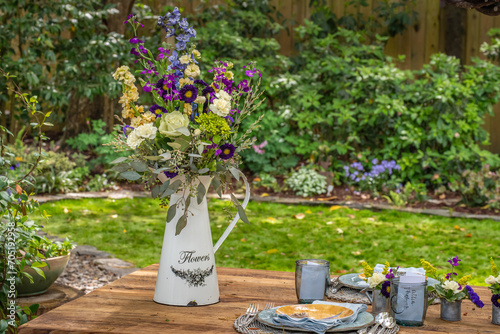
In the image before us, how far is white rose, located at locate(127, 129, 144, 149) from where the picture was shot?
4.73 feet

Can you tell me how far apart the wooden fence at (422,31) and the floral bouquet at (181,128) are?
18.6 feet

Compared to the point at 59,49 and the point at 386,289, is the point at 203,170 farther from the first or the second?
the point at 59,49

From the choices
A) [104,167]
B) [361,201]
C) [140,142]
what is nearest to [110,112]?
[104,167]

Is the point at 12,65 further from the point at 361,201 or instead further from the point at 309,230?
the point at 361,201

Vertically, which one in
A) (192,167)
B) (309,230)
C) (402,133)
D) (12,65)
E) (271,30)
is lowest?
(309,230)

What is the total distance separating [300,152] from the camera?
20.2ft

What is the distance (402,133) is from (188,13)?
3.15 meters

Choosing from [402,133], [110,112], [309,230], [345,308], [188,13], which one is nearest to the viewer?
[345,308]

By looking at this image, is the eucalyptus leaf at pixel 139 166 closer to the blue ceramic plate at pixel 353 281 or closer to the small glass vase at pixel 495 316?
the blue ceramic plate at pixel 353 281

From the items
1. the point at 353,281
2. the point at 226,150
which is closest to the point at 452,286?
the point at 353,281

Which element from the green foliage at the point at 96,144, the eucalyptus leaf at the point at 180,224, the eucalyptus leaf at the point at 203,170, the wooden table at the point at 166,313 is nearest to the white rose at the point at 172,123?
the eucalyptus leaf at the point at 203,170

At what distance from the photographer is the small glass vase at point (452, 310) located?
143 centimetres

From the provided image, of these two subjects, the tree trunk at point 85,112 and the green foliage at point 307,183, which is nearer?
the green foliage at point 307,183

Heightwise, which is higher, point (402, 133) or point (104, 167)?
point (402, 133)
